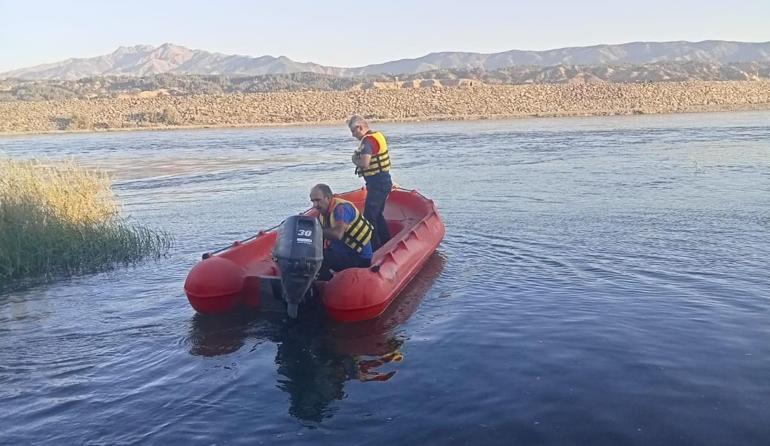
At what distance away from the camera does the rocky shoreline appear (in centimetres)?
4569

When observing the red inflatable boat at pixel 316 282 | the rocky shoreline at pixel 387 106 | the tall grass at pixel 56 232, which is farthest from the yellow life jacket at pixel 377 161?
the rocky shoreline at pixel 387 106

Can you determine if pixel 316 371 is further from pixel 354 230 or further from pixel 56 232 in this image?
pixel 56 232

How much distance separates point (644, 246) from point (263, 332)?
5.76m

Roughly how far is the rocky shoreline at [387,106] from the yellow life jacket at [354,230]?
123 feet

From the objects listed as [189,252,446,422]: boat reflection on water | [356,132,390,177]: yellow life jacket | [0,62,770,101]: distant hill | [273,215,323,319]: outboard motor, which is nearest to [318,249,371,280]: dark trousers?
[189,252,446,422]: boat reflection on water

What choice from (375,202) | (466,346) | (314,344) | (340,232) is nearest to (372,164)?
(375,202)

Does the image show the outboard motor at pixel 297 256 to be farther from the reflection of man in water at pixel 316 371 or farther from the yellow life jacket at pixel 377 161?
the yellow life jacket at pixel 377 161

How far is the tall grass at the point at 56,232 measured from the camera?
1051 cm

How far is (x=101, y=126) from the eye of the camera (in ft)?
148

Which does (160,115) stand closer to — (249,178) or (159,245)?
(249,178)

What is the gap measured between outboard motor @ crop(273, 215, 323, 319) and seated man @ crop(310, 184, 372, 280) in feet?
1.75

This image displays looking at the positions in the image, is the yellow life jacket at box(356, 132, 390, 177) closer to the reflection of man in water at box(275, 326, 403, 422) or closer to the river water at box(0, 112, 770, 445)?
the river water at box(0, 112, 770, 445)

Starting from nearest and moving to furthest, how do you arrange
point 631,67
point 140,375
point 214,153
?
1. point 140,375
2. point 214,153
3. point 631,67

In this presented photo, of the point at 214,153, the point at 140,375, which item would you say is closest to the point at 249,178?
the point at 214,153
